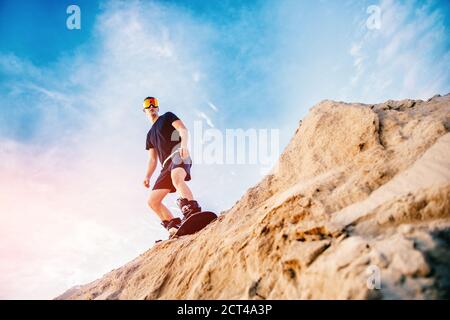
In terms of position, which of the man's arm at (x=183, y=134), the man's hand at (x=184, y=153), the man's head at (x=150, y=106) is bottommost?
the man's hand at (x=184, y=153)

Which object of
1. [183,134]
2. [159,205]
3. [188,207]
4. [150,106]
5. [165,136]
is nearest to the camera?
[188,207]

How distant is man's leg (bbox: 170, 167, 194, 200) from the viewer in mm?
5445

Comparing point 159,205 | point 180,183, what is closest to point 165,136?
point 180,183

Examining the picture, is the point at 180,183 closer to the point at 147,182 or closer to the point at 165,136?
the point at 165,136

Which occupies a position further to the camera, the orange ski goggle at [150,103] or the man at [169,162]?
the orange ski goggle at [150,103]

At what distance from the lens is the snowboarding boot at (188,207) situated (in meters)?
5.32

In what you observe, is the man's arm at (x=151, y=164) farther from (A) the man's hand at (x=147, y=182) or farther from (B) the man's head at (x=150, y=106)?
(B) the man's head at (x=150, y=106)

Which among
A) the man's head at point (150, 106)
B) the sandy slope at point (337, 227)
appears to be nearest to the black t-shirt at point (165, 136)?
the man's head at point (150, 106)

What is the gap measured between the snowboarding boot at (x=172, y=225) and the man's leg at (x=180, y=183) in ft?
1.69

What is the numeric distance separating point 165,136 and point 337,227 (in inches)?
165

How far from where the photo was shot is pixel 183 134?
18.6 feet
